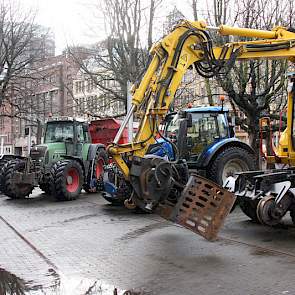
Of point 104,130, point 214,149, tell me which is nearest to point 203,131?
point 214,149

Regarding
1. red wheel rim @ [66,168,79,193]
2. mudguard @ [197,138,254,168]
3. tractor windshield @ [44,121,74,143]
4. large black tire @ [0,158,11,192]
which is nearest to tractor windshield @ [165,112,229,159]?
mudguard @ [197,138,254,168]

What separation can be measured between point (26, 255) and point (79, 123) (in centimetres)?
904

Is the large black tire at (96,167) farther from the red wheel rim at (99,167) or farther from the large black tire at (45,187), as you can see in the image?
the large black tire at (45,187)

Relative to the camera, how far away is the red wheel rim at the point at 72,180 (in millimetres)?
14891

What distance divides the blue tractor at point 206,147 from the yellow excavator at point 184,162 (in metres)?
1.55

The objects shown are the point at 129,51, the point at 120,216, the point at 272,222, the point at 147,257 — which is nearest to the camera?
the point at 147,257

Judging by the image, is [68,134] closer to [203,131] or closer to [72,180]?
[72,180]

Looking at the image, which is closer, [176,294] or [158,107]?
[176,294]

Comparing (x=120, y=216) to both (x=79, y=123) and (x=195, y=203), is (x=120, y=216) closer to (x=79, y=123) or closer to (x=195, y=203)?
(x=195, y=203)

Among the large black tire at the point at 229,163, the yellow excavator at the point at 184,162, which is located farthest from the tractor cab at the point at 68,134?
the yellow excavator at the point at 184,162

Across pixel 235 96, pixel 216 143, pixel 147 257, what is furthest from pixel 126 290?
pixel 235 96

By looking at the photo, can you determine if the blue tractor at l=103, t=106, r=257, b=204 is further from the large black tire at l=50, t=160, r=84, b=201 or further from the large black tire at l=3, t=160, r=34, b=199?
the large black tire at l=3, t=160, r=34, b=199

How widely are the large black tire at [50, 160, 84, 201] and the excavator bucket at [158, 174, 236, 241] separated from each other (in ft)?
23.5

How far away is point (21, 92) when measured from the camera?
29.1 meters
